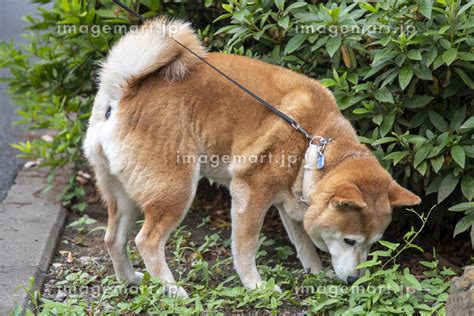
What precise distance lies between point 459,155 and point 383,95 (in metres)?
0.59

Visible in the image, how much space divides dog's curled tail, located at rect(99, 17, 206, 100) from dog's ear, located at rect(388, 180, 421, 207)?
142cm

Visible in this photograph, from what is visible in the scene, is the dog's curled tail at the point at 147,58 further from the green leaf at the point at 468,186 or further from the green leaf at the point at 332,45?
the green leaf at the point at 468,186

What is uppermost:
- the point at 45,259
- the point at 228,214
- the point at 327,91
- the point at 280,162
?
the point at 327,91

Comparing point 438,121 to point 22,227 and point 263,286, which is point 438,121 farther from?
point 22,227

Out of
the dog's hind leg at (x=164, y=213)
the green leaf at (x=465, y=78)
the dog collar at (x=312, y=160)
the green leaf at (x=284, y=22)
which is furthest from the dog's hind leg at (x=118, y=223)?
the green leaf at (x=465, y=78)

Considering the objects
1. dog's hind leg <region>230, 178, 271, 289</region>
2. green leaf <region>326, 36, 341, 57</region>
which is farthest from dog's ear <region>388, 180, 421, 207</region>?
green leaf <region>326, 36, 341, 57</region>

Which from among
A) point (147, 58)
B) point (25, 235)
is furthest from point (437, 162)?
point (25, 235)

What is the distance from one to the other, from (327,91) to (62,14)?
2.15 m

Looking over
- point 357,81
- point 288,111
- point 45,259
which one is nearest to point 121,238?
point 45,259

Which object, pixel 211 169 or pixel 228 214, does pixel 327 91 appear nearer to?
pixel 211 169

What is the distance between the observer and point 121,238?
15.6ft

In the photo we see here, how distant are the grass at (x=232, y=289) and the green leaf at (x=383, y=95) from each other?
78 centimetres

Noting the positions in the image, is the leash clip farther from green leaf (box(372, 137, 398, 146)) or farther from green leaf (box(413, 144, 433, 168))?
green leaf (box(413, 144, 433, 168))

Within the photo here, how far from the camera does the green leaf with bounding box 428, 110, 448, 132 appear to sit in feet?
15.7
